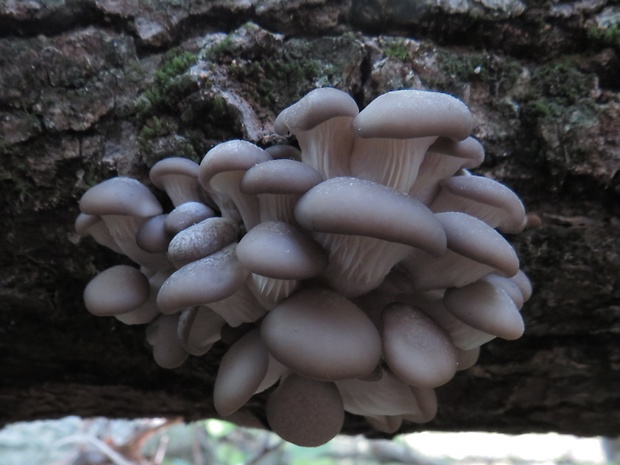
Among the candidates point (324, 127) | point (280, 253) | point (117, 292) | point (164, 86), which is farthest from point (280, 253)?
point (164, 86)

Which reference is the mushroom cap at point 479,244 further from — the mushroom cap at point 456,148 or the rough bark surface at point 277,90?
the rough bark surface at point 277,90

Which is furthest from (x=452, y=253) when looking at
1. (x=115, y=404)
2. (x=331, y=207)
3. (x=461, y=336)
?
(x=115, y=404)

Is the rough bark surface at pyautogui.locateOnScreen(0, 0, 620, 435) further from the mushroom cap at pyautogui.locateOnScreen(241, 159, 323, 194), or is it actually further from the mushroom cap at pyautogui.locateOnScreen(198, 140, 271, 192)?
the mushroom cap at pyautogui.locateOnScreen(241, 159, 323, 194)

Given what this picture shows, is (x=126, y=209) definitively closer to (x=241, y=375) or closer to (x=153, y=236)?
(x=153, y=236)

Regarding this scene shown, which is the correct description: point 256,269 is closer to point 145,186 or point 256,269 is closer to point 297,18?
point 145,186

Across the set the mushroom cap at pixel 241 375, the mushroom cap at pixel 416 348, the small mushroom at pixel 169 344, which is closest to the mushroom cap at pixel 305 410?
the mushroom cap at pixel 241 375

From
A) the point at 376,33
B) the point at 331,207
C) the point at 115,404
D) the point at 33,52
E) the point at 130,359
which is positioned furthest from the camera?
the point at 115,404
